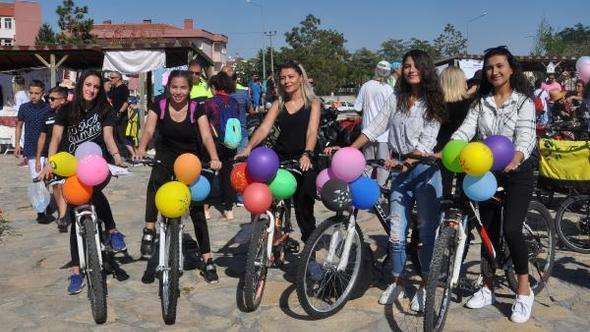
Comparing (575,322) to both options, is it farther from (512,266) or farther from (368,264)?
(368,264)

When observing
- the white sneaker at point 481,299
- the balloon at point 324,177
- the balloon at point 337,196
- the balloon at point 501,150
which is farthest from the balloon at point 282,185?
the white sneaker at point 481,299

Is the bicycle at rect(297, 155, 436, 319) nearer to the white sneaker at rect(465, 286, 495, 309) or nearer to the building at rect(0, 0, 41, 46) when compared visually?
the white sneaker at rect(465, 286, 495, 309)

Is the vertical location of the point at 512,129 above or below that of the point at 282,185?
above

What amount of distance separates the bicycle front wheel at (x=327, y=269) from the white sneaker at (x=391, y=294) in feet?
1.15

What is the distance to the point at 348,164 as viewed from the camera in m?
4.16

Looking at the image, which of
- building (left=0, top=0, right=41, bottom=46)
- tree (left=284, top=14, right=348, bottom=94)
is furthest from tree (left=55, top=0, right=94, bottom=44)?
building (left=0, top=0, right=41, bottom=46)

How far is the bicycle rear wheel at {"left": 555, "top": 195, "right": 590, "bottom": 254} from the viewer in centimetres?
604

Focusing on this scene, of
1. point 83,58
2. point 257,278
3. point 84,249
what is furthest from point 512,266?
point 83,58

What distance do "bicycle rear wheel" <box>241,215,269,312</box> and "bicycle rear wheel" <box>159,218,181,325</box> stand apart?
0.52 meters

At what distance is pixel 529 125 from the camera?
3.99m

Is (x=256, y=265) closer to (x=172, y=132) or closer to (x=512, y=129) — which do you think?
(x=172, y=132)

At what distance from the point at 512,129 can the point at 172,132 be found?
2723 mm

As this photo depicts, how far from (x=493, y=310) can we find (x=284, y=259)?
206cm

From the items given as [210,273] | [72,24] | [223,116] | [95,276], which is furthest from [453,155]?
[72,24]
